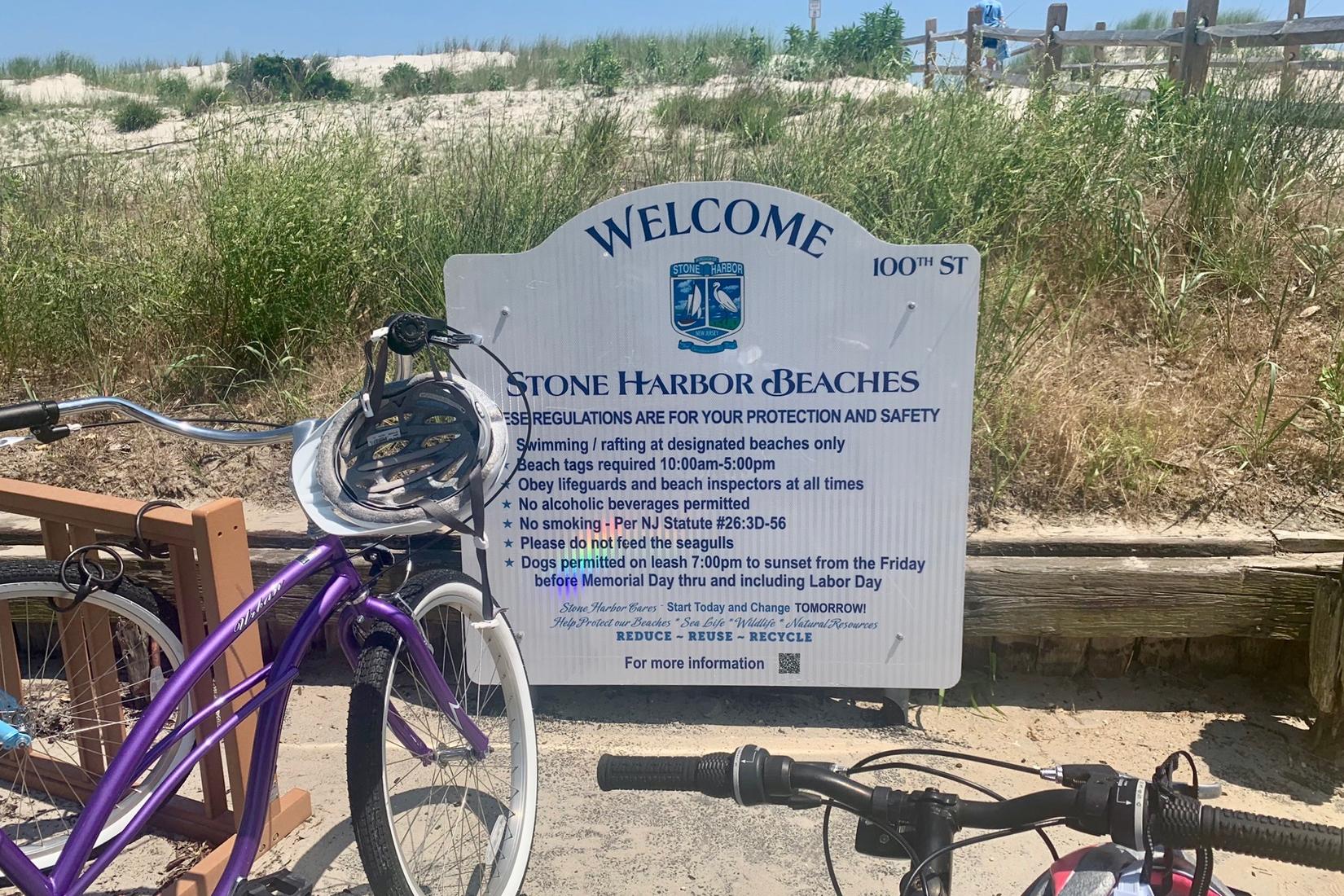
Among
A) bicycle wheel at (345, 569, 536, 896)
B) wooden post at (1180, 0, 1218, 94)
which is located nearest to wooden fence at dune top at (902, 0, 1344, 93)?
wooden post at (1180, 0, 1218, 94)

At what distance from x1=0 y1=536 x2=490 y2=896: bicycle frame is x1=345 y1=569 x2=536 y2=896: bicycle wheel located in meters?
0.11

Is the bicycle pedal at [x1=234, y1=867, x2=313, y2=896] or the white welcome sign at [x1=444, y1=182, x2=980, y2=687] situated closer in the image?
the bicycle pedal at [x1=234, y1=867, x2=313, y2=896]

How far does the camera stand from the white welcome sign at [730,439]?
3002mm

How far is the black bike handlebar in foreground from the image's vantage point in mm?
1074

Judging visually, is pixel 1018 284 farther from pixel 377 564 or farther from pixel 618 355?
pixel 377 564

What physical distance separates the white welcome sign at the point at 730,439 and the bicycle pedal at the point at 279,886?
1057mm

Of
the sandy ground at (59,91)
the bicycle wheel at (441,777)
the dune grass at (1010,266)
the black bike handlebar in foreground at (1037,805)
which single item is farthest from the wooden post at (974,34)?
the sandy ground at (59,91)

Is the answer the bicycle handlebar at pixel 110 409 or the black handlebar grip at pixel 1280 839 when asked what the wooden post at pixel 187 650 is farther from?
the black handlebar grip at pixel 1280 839

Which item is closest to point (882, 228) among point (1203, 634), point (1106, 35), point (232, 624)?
point (1203, 634)

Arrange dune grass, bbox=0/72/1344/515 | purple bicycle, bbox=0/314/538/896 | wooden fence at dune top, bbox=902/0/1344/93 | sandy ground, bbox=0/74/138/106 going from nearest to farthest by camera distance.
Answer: purple bicycle, bbox=0/314/538/896, dune grass, bbox=0/72/1344/515, wooden fence at dune top, bbox=902/0/1344/93, sandy ground, bbox=0/74/138/106

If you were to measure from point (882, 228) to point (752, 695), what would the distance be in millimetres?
2402

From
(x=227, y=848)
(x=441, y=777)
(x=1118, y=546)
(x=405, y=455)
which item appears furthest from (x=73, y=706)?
(x=1118, y=546)

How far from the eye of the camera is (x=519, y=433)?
10.5 feet

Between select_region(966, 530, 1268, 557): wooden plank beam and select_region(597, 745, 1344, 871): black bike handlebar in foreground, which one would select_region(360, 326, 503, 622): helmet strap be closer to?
select_region(597, 745, 1344, 871): black bike handlebar in foreground
